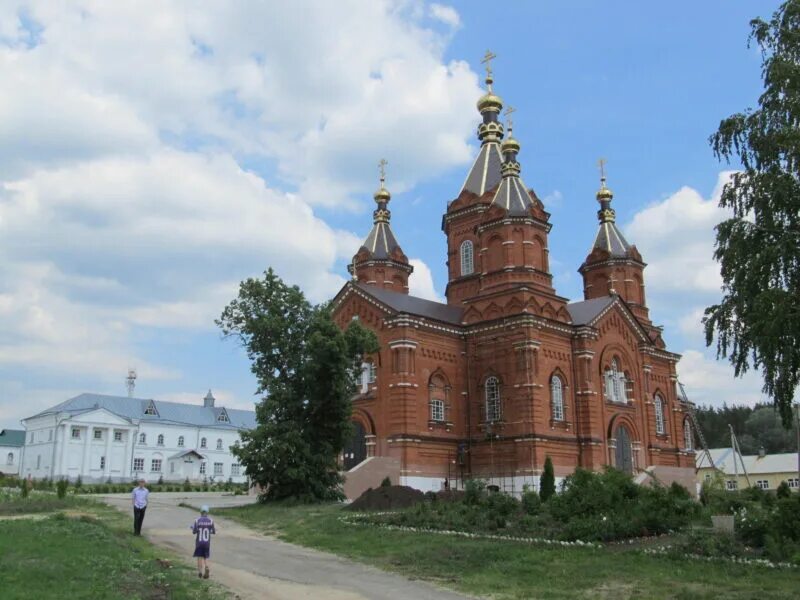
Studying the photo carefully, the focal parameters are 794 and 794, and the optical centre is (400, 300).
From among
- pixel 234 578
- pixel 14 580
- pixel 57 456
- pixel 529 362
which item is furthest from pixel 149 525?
pixel 57 456

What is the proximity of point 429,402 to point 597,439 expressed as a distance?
330 inches

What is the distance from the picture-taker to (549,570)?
47.0 feet

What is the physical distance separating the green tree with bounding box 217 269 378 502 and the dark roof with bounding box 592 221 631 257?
23.6m

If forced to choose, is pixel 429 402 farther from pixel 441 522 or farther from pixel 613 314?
pixel 441 522

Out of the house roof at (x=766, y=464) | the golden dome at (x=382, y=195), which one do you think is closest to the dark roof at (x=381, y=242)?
the golden dome at (x=382, y=195)

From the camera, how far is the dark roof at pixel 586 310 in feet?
130

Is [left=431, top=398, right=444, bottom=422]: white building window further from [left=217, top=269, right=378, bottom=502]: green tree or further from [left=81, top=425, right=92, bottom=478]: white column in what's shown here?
[left=81, top=425, right=92, bottom=478]: white column

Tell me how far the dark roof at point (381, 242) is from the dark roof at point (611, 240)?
13.0 metres

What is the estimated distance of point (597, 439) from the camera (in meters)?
37.3

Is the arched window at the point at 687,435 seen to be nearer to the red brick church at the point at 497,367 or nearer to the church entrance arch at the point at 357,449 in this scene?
the red brick church at the point at 497,367

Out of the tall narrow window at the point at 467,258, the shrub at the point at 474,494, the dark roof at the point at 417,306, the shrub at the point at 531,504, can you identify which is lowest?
the shrub at the point at 531,504

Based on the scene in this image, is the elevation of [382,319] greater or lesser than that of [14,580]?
greater

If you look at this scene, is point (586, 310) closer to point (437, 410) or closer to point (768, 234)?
point (437, 410)

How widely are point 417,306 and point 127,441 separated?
139ft
